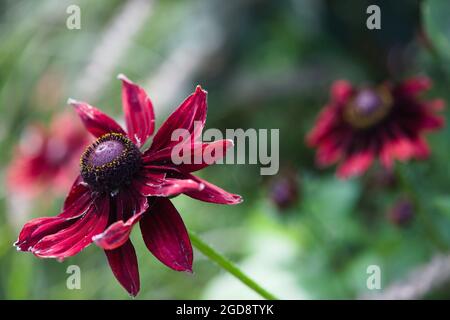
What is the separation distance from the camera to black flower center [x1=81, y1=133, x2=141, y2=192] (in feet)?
2.23

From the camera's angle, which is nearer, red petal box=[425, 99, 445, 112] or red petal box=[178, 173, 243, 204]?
red petal box=[178, 173, 243, 204]

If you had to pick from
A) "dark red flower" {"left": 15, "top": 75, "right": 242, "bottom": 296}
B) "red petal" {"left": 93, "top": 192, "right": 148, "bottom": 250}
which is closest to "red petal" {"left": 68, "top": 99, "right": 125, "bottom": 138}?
"dark red flower" {"left": 15, "top": 75, "right": 242, "bottom": 296}

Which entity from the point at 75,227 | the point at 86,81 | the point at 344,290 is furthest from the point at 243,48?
the point at 75,227

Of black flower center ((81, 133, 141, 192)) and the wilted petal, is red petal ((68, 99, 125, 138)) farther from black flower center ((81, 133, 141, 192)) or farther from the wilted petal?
the wilted petal

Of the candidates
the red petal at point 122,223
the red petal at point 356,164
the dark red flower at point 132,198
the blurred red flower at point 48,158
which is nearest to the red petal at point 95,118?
the dark red flower at point 132,198

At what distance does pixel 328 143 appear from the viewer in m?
1.13

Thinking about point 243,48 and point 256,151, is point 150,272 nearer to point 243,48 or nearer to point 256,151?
point 256,151

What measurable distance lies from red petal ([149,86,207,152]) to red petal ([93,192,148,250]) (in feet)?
0.26

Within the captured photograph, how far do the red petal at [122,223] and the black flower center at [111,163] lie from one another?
0.02m

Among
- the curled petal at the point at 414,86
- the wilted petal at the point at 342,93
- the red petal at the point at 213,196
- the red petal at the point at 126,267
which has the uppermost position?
the wilted petal at the point at 342,93

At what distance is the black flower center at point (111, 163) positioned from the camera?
68 cm

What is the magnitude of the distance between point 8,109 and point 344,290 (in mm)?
1317

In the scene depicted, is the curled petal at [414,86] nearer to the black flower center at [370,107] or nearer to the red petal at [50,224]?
the black flower center at [370,107]

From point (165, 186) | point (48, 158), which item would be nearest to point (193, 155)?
point (165, 186)
